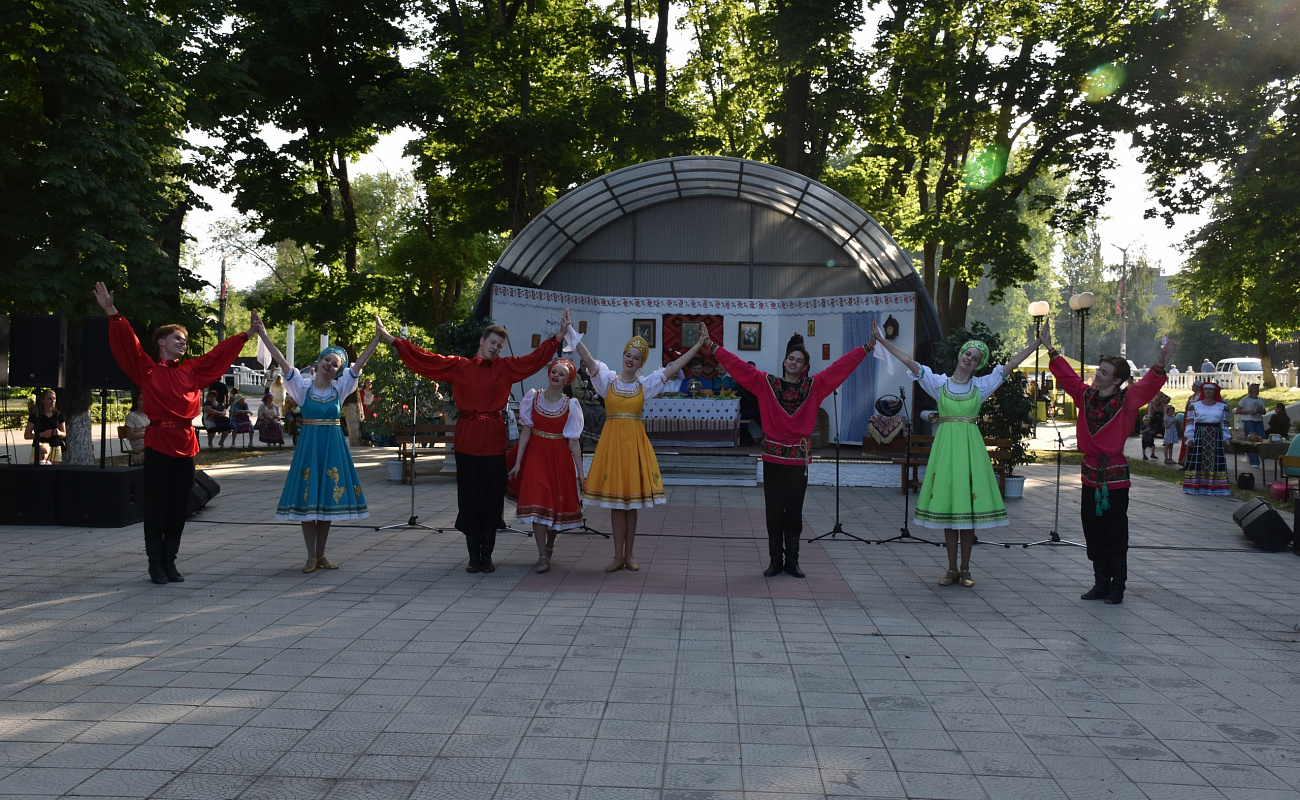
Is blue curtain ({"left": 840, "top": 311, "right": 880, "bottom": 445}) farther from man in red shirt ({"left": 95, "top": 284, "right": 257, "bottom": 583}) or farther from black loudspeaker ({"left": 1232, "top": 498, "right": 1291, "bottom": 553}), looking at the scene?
man in red shirt ({"left": 95, "top": 284, "right": 257, "bottom": 583})

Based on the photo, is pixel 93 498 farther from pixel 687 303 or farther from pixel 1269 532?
pixel 1269 532

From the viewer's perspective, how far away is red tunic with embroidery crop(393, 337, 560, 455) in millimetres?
7789

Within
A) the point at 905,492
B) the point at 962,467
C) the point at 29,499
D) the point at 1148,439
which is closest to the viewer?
the point at 962,467

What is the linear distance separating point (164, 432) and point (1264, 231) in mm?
17727

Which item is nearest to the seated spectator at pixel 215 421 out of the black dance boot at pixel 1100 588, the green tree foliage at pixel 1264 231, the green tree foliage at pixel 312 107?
the green tree foliage at pixel 312 107

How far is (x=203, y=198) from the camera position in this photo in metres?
17.3

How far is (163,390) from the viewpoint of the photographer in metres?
7.25

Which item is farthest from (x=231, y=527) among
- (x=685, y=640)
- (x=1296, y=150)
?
(x=1296, y=150)

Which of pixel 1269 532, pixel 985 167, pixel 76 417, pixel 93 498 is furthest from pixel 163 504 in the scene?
pixel 985 167

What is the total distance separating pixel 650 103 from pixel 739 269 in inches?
195

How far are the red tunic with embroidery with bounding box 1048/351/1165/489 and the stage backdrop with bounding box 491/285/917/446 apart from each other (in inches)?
420

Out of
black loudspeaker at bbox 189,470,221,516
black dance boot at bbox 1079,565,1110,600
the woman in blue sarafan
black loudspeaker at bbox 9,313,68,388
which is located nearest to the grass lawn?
black dance boot at bbox 1079,565,1110,600

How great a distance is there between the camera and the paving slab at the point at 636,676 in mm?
3867

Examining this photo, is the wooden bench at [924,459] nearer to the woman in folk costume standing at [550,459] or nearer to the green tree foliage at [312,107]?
the woman in folk costume standing at [550,459]
